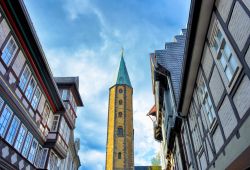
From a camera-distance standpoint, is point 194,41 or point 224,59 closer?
point 224,59

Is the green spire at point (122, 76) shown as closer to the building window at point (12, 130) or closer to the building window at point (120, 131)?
the building window at point (120, 131)

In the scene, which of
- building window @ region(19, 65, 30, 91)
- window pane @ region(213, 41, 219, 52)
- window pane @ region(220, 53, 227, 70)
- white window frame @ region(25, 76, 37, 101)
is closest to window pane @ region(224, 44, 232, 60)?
window pane @ region(220, 53, 227, 70)

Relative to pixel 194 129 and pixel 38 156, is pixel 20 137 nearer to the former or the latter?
pixel 38 156

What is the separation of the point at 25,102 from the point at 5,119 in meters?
2.01

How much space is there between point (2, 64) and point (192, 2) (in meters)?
8.69

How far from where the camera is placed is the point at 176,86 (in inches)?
590

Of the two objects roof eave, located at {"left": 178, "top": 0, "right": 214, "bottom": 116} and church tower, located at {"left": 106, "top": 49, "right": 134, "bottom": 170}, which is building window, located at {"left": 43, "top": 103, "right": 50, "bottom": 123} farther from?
church tower, located at {"left": 106, "top": 49, "right": 134, "bottom": 170}

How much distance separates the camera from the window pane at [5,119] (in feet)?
35.2

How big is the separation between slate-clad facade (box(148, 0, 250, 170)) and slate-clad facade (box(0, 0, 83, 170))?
8.22 metres

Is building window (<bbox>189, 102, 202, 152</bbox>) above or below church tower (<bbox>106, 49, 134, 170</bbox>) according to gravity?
below

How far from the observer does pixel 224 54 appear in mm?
6422

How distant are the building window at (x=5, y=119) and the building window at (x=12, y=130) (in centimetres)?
41

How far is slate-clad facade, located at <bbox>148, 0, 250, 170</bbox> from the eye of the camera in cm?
533

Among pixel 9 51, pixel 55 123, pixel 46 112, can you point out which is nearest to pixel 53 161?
pixel 55 123
